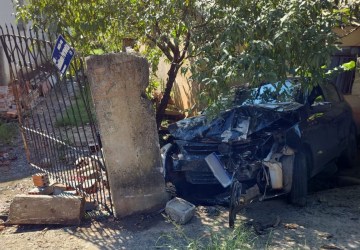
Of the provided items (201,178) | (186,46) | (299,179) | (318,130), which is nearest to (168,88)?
(186,46)

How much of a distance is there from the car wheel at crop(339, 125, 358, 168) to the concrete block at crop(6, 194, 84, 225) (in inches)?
184

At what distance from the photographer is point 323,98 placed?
691cm

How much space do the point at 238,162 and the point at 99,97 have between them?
1915 millimetres

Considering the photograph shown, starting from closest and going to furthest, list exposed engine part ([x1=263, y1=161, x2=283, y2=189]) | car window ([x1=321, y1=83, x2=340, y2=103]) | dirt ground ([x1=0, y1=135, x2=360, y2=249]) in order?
dirt ground ([x1=0, y1=135, x2=360, y2=249])
exposed engine part ([x1=263, y1=161, x2=283, y2=189])
car window ([x1=321, y1=83, x2=340, y2=103])

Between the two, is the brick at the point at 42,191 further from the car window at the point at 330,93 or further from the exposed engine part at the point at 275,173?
the car window at the point at 330,93

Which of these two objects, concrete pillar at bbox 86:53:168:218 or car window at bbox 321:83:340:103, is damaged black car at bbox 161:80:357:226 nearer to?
car window at bbox 321:83:340:103

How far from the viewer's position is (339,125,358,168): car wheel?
759 cm

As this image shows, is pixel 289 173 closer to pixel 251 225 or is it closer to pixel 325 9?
pixel 251 225

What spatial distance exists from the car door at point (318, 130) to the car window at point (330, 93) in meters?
0.12

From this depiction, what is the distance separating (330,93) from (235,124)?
2117mm

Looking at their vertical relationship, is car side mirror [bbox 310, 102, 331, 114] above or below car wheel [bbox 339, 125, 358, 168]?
above

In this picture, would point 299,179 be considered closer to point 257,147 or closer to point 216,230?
point 257,147

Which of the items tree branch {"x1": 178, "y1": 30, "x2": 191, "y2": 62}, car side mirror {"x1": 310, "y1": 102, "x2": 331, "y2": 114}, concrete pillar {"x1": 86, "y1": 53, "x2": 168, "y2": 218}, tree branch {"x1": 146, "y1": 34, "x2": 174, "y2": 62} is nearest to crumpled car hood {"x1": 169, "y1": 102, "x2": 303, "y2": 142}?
car side mirror {"x1": 310, "y1": 102, "x2": 331, "y2": 114}

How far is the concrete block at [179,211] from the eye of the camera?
525 cm
